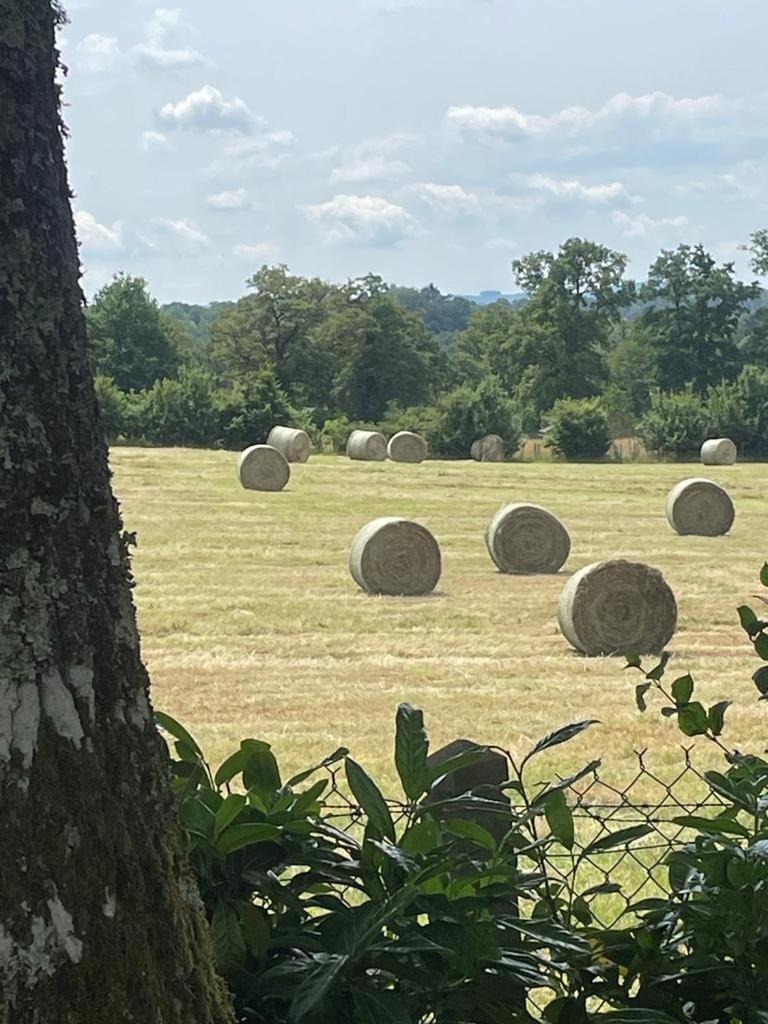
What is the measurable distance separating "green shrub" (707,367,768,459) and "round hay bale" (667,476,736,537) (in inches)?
1074

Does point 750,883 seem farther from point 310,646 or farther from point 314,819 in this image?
point 310,646

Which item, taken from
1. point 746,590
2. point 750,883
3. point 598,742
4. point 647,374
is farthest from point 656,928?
point 647,374

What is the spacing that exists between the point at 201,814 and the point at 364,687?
26.8 feet

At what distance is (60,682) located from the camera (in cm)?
148

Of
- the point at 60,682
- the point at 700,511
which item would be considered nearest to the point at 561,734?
the point at 60,682

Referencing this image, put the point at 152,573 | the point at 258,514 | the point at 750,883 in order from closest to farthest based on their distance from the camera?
the point at 750,883
the point at 152,573
the point at 258,514

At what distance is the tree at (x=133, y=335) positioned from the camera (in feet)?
213

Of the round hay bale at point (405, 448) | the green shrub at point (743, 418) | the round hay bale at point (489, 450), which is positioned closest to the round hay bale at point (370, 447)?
the round hay bale at point (405, 448)

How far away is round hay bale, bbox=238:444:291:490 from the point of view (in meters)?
31.3

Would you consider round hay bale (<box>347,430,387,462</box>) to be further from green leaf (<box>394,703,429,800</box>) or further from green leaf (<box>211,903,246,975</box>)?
green leaf (<box>211,903,246,975</box>)

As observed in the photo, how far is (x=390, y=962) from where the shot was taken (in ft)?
5.57

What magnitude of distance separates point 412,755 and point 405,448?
42.8m

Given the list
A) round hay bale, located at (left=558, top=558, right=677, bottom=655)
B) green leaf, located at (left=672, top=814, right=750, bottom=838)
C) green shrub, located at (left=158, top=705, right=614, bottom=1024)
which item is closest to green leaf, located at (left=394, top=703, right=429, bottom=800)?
green shrub, located at (left=158, top=705, right=614, bottom=1024)

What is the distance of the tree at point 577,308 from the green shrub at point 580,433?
711 inches
